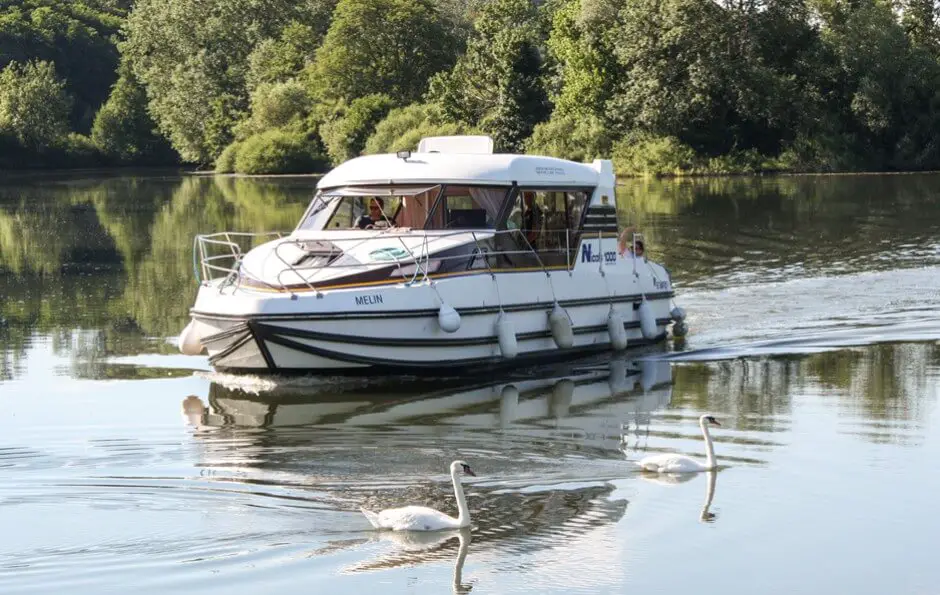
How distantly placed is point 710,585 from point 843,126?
70.6 m

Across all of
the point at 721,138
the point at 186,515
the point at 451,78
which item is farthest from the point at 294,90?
the point at 186,515

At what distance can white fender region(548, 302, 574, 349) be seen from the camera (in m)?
21.1

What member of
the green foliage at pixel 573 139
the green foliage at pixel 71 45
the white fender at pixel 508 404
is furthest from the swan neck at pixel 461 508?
the green foliage at pixel 71 45

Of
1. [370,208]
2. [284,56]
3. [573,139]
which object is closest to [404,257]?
[370,208]

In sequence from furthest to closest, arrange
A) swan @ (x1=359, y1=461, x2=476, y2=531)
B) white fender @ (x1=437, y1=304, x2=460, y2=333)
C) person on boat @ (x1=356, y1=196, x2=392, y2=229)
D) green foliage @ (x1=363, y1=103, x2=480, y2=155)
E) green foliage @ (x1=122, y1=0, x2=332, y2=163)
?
green foliage @ (x1=122, y1=0, x2=332, y2=163) → green foliage @ (x1=363, y1=103, x2=480, y2=155) → person on boat @ (x1=356, y1=196, x2=392, y2=229) → white fender @ (x1=437, y1=304, x2=460, y2=333) → swan @ (x1=359, y1=461, x2=476, y2=531)

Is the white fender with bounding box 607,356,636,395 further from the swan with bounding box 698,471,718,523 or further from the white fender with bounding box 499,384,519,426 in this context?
the swan with bounding box 698,471,718,523

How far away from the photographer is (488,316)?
2027cm

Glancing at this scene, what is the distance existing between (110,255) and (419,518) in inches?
1088

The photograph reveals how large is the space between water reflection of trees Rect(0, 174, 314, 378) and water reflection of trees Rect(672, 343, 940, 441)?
29.6 ft

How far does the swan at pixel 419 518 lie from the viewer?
39.9 feet

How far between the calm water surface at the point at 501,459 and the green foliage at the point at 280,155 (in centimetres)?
6359

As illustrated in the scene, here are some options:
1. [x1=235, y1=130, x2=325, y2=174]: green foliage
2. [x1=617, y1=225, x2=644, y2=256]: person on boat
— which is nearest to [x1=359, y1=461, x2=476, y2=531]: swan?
[x1=617, y1=225, x2=644, y2=256]: person on boat

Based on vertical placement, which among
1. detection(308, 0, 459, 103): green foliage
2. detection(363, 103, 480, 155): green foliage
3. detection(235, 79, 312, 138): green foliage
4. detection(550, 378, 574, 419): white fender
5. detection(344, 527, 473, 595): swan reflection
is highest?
detection(308, 0, 459, 103): green foliage

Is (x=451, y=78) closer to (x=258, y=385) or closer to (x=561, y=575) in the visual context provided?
(x=258, y=385)
